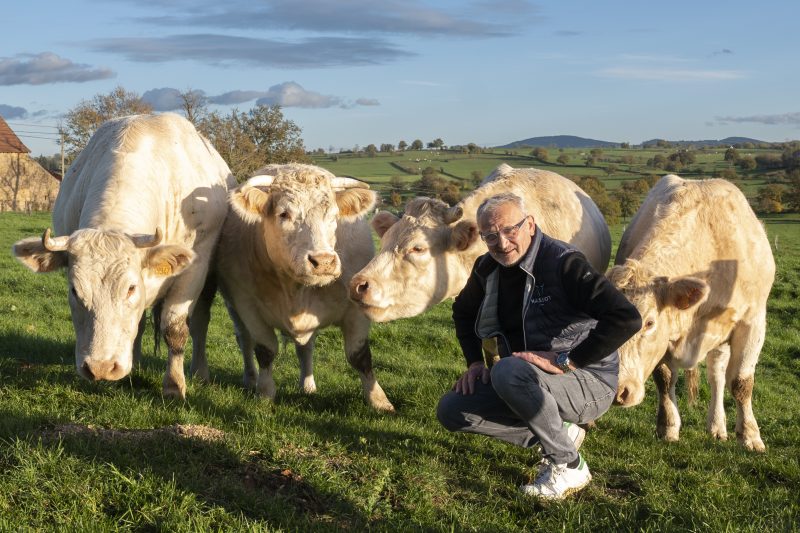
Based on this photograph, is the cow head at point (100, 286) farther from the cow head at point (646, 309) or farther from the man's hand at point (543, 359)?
the cow head at point (646, 309)

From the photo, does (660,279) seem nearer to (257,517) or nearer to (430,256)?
(430,256)

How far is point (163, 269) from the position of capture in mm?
6762

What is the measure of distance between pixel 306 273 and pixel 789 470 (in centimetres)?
410

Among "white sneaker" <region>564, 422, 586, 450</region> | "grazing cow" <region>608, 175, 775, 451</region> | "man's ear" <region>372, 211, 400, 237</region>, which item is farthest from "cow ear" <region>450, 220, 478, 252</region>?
"white sneaker" <region>564, 422, 586, 450</region>

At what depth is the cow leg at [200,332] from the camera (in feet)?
29.4

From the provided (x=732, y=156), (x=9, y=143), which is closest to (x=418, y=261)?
(x=9, y=143)

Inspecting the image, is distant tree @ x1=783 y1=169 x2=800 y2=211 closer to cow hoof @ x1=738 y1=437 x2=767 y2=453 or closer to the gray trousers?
cow hoof @ x1=738 y1=437 x2=767 y2=453

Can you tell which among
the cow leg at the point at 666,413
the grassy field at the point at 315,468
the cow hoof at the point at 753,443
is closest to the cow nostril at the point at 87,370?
the grassy field at the point at 315,468

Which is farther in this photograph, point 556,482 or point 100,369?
point 100,369

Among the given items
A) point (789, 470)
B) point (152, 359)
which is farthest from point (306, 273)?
point (789, 470)

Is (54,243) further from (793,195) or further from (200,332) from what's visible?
(793,195)

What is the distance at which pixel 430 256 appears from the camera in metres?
7.61

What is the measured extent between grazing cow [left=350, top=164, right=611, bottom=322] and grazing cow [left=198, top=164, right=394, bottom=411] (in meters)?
0.36

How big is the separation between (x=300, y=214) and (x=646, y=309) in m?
3.06
